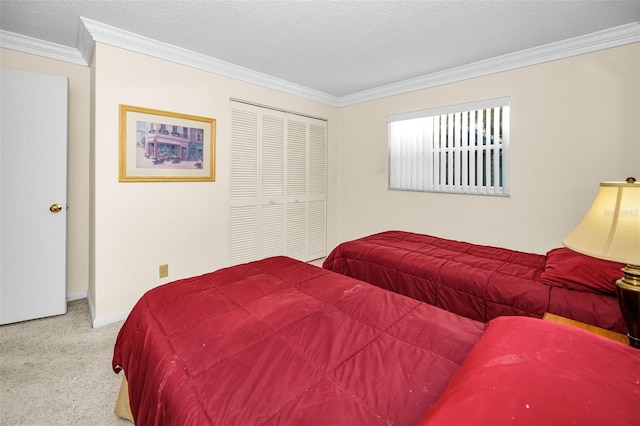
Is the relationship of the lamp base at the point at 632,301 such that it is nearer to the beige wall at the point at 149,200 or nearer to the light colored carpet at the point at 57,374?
the light colored carpet at the point at 57,374

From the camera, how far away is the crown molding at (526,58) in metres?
2.47

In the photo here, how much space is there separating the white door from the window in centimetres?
352

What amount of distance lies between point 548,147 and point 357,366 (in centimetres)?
296

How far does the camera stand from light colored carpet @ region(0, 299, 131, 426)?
63.7 inches

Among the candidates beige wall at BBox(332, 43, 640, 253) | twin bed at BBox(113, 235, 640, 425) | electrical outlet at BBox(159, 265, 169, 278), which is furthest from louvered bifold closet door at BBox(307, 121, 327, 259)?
twin bed at BBox(113, 235, 640, 425)

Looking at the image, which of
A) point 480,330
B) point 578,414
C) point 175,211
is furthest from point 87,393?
point 578,414

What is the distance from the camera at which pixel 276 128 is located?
3.83m

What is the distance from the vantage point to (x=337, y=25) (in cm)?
244

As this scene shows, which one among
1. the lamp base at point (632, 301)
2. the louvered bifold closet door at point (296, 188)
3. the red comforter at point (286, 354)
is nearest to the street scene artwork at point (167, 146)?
the louvered bifold closet door at point (296, 188)

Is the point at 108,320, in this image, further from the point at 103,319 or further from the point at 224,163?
the point at 224,163

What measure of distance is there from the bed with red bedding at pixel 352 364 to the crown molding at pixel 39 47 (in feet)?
9.09

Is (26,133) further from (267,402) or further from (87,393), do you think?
(267,402)

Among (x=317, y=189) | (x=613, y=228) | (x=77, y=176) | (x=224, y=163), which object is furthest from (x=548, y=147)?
(x=77, y=176)

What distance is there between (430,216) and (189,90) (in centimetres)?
298
